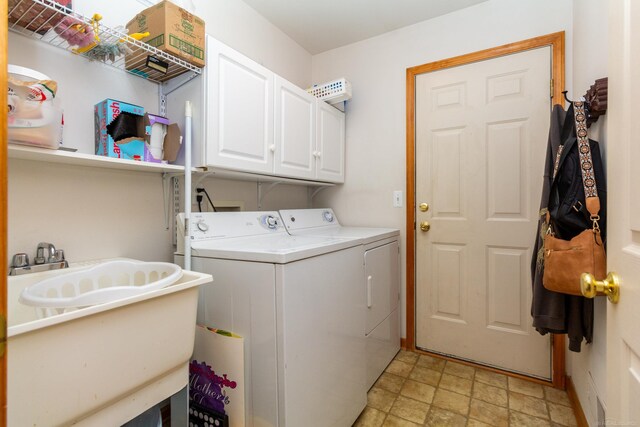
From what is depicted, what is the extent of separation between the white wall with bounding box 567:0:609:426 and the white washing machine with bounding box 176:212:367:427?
1.02 m

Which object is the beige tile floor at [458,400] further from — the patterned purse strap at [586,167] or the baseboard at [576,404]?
the patterned purse strap at [586,167]

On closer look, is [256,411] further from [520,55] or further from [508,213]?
[520,55]

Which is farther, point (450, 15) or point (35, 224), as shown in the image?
point (450, 15)

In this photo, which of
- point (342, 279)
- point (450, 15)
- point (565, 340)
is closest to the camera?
point (342, 279)

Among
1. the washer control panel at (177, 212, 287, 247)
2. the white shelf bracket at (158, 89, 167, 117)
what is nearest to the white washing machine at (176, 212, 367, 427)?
the washer control panel at (177, 212, 287, 247)

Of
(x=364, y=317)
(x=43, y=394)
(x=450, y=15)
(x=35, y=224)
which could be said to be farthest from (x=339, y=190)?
(x=43, y=394)

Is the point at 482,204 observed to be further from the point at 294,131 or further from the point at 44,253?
the point at 44,253

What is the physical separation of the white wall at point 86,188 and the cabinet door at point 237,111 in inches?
15.3

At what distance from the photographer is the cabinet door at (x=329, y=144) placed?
228 centimetres

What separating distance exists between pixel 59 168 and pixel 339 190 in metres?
1.91

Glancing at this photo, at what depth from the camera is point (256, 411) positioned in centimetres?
118

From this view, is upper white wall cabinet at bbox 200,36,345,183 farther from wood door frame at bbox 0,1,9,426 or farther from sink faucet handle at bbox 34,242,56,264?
wood door frame at bbox 0,1,9,426

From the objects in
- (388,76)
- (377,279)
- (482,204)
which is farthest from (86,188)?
(482,204)

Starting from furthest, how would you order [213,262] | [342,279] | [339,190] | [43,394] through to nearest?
[339,190], [342,279], [213,262], [43,394]
